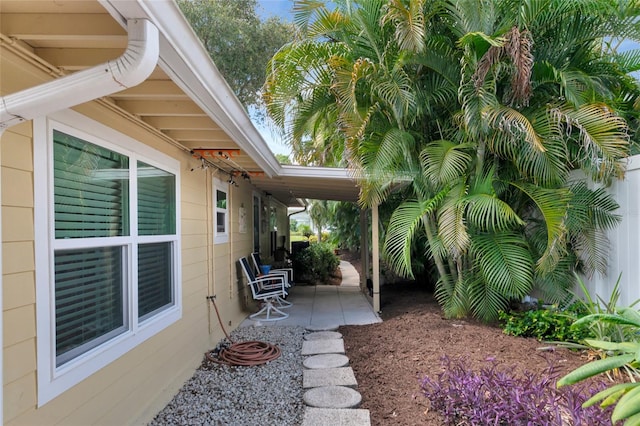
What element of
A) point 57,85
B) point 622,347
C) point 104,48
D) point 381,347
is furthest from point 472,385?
point 104,48

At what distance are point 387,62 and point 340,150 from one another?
1.87 metres

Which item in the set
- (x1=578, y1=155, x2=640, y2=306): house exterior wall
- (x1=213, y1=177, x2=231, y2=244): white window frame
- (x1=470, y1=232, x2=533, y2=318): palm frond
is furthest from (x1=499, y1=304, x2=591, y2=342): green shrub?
(x1=213, y1=177, x2=231, y2=244): white window frame

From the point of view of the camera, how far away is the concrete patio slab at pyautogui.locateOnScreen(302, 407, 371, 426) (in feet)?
8.40

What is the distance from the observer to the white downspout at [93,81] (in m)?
1.38

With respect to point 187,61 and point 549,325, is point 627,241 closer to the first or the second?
point 549,325

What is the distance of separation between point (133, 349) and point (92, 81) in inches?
79.4

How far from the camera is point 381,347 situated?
4117 millimetres

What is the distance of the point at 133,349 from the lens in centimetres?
270

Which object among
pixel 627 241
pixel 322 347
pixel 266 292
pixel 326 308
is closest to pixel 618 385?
pixel 627 241

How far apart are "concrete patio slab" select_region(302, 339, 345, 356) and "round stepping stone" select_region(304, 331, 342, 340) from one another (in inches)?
5.1

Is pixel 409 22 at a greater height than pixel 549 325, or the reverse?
pixel 409 22

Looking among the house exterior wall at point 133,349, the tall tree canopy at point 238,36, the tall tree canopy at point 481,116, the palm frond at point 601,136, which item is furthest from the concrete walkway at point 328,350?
the tall tree canopy at point 238,36

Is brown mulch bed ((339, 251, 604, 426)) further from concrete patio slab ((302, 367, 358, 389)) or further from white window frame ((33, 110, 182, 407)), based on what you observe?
white window frame ((33, 110, 182, 407))

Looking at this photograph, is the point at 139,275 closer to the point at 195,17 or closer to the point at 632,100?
the point at 632,100
